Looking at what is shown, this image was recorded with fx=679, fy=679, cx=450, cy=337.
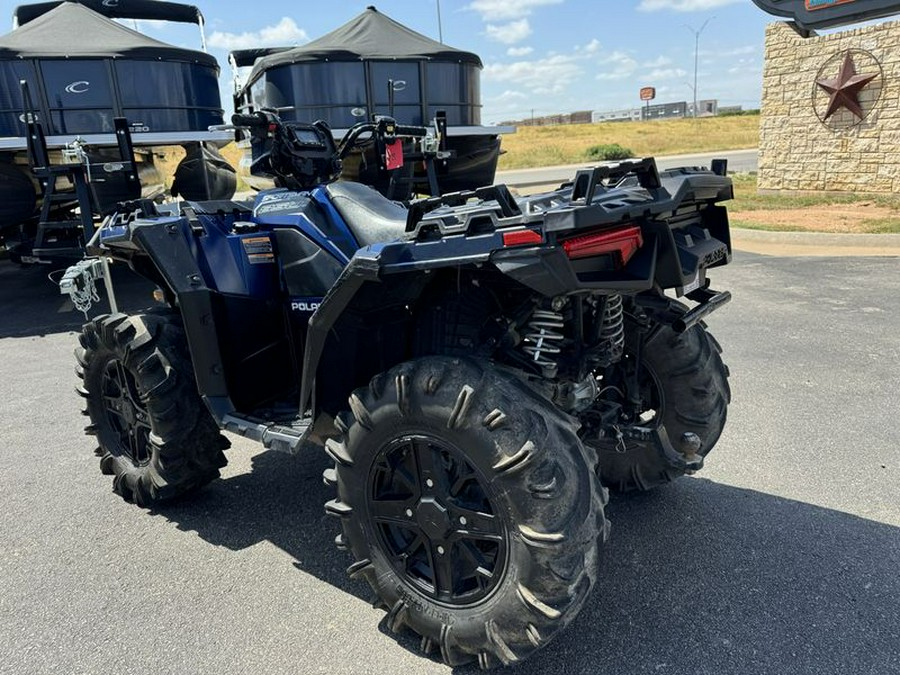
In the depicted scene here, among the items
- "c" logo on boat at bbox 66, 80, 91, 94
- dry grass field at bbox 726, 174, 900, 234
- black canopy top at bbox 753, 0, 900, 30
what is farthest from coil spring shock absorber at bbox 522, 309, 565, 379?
dry grass field at bbox 726, 174, 900, 234

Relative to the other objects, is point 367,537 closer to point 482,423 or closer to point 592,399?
point 482,423

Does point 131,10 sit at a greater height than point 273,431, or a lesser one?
greater

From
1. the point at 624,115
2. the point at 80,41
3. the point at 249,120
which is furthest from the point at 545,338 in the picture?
the point at 624,115

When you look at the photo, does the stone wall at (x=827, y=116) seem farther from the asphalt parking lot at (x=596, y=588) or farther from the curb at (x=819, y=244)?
the asphalt parking lot at (x=596, y=588)

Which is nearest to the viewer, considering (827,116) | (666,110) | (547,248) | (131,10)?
(547,248)

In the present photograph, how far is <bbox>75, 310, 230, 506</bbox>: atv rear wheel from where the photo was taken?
332 cm

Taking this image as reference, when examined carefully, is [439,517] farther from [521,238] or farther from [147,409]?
[147,409]

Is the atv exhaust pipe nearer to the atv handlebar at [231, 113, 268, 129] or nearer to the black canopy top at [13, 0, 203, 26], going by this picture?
the atv handlebar at [231, 113, 268, 129]

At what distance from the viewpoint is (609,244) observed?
2084mm

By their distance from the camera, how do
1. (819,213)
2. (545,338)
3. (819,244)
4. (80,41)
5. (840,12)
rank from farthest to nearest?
(819,213)
(819,244)
(80,41)
(840,12)
(545,338)

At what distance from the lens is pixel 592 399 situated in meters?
2.83

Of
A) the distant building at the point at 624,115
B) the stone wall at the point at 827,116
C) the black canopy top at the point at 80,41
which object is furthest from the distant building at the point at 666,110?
the black canopy top at the point at 80,41

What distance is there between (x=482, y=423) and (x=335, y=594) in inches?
48.7

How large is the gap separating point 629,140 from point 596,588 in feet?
169
